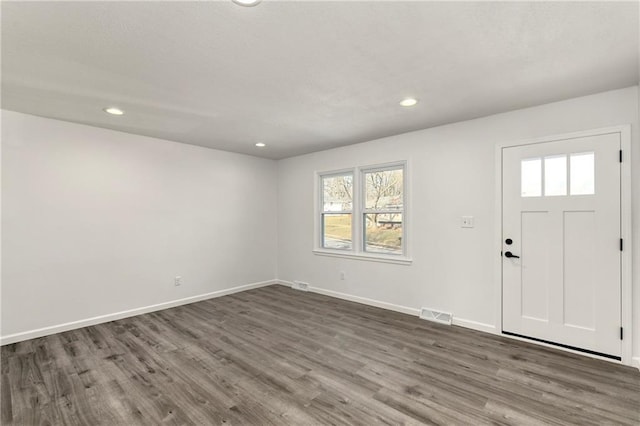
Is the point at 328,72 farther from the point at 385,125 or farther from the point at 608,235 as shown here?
the point at 608,235

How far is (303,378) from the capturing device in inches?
98.3

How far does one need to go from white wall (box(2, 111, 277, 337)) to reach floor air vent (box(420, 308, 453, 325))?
3169 mm

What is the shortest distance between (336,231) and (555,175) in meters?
3.16

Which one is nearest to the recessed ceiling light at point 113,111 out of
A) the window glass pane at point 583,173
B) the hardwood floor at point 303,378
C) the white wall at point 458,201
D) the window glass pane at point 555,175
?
the hardwood floor at point 303,378

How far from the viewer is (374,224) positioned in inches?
185

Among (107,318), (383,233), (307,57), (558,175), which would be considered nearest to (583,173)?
(558,175)

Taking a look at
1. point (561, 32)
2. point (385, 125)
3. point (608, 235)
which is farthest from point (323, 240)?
point (561, 32)

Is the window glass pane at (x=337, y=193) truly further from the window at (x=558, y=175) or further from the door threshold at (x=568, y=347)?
the door threshold at (x=568, y=347)

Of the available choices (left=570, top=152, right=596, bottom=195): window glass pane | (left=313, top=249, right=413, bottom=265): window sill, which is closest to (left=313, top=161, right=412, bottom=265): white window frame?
(left=313, top=249, right=413, bottom=265): window sill

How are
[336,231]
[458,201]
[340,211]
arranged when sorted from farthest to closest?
[336,231]
[340,211]
[458,201]

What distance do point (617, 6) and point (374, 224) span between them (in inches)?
135

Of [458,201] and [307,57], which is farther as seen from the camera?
[458,201]

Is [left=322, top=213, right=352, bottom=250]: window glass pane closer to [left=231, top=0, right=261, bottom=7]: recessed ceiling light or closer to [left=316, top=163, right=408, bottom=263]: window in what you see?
[left=316, top=163, right=408, bottom=263]: window

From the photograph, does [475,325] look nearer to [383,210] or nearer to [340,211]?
[383,210]
